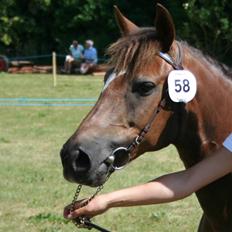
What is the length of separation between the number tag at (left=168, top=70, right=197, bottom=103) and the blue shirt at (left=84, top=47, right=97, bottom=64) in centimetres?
2324

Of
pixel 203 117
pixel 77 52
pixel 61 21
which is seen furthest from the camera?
pixel 61 21

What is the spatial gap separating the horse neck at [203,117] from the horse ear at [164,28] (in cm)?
14

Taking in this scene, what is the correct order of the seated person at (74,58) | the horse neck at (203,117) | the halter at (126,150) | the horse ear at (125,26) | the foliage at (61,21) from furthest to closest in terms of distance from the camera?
the foliage at (61,21)
the seated person at (74,58)
the horse ear at (125,26)
the horse neck at (203,117)
the halter at (126,150)

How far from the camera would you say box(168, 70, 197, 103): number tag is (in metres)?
2.51

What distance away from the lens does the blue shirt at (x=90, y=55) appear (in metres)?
25.7

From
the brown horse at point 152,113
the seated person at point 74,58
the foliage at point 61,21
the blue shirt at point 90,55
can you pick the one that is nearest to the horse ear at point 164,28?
the brown horse at point 152,113

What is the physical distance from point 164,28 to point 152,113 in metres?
0.38

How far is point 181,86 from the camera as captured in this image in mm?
2506

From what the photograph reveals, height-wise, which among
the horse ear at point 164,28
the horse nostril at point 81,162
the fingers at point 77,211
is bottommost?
the fingers at point 77,211

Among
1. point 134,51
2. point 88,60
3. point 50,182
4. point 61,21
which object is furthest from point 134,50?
point 61,21

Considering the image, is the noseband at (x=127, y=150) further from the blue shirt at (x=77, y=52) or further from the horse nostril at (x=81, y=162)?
the blue shirt at (x=77, y=52)

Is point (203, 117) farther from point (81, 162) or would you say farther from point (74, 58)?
point (74, 58)

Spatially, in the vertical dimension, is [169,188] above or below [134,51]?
below

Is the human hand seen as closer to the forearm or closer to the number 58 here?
the forearm
